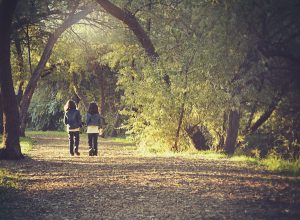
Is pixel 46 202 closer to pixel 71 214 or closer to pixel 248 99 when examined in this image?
pixel 71 214

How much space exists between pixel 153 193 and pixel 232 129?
35.0ft

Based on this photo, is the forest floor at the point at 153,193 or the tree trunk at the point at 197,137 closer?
the forest floor at the point at 153,193

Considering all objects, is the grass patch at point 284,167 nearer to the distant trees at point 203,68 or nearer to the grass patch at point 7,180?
the distant trees at point 203,68

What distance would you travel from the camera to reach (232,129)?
1903cm

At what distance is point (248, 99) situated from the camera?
1656 cm

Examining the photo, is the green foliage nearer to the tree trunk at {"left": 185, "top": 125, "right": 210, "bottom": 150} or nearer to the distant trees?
the distant trees

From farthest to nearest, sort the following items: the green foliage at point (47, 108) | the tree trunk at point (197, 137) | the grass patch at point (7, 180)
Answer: the green foliage at point (47, 108) → the tree trunk at point (197, 137) → the grass patch at point (7, 180)

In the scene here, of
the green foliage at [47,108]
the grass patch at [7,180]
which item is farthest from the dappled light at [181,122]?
the green foliage at [47,108]

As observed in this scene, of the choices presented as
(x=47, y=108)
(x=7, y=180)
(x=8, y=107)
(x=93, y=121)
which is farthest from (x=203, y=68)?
(x=47, y=108)

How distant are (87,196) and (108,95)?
33.4 meters

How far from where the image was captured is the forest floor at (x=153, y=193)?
23.8 feet

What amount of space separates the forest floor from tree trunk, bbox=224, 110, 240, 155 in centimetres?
600

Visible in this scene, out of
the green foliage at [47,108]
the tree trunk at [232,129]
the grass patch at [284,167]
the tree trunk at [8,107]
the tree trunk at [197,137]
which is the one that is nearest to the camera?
the grass patch at [284,167]

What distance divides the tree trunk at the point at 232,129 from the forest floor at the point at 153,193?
236 inches
